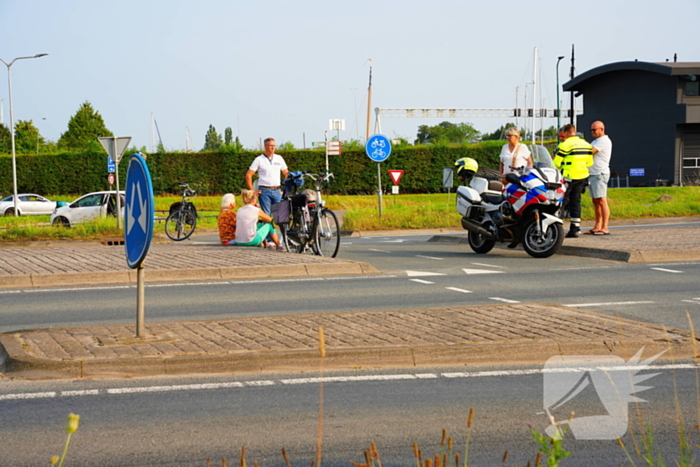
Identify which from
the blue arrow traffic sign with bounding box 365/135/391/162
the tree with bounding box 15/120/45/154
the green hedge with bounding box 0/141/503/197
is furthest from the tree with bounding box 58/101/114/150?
the blue arrow traffic sign with bounding box 365/135/391/162

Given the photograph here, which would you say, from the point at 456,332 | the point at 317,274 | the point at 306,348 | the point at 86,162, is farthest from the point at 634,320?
the point at 86,162

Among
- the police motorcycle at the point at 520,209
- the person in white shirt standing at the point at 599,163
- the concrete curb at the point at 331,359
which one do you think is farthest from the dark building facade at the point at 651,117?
the concrete curb at the point at 331,359

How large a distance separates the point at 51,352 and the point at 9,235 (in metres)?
15.7

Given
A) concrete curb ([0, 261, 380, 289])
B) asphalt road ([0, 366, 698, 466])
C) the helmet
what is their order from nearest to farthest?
asphalt road ([0, 366, 698, 466])
concrete curb ([0, 261, 380, 289])
the helmet

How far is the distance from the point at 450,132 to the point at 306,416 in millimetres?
165244

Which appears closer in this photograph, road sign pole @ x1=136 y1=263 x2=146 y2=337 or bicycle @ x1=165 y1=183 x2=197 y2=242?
road sign pole @ x1=136 y1=263 x2=146 y2=337

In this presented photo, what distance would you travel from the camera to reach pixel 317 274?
12977 mm

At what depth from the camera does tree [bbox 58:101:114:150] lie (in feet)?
308

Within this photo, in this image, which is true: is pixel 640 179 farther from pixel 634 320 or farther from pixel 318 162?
pixel 634 320

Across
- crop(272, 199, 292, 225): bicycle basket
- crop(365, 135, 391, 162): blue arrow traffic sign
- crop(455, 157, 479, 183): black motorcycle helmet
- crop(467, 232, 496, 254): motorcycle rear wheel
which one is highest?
crop(365, 135, 391, 162): blue arrow traffic sign

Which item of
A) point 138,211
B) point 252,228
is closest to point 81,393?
point 138,211

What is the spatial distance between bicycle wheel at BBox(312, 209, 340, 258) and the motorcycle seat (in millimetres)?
2575

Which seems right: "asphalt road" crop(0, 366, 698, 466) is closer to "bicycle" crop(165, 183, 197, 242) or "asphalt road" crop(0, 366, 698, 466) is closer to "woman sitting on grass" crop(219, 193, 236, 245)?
"woman sitting on grass" crop(219, 193, 236, 245)

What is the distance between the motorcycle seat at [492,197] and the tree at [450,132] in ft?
456
